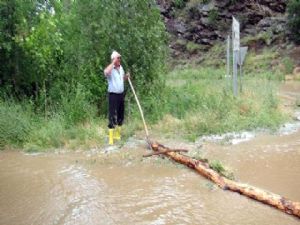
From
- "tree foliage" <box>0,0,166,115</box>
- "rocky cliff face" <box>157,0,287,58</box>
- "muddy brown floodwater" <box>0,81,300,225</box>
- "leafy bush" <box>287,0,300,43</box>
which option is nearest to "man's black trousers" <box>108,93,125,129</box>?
"muddy brown floodwater" <box>0,81,300,225</box>

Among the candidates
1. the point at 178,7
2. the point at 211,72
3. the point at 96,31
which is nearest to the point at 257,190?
the point at 96,31

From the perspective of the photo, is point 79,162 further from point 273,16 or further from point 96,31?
point 273,16

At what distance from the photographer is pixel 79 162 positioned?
26.5 ft

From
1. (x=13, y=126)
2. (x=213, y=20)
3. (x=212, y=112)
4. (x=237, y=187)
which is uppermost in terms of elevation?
(x=213, y=20)

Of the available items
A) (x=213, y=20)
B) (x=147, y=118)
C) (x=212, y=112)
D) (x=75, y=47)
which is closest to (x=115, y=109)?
(x=147, y=118)

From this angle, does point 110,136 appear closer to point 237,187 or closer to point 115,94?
point 115,94

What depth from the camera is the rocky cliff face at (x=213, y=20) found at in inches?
1244

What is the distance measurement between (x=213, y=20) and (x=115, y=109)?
84.5 feet

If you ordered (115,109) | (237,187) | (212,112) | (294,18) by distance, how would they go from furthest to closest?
(294,18) < (212,112) < (115,109) < (237,187)

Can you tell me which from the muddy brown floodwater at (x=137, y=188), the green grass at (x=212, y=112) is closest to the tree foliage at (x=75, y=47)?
the green grass at (x=212, y=112)

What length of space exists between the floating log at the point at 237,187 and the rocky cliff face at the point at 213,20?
79.8ft

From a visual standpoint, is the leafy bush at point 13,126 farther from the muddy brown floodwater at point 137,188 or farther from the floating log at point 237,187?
the floating log at point 237,187

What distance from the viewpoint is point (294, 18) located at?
2766 cm

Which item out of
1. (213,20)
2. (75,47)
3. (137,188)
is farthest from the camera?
(213,20)
